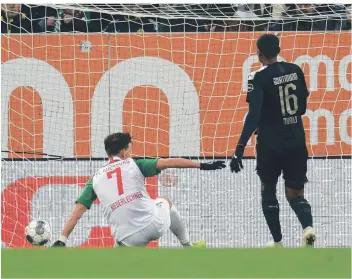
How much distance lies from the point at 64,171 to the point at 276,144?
3737 millimetres

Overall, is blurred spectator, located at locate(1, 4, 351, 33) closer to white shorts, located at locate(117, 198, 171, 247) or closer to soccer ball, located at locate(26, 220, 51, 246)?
soccer ball, located at locate(26, 220, 51, 246)

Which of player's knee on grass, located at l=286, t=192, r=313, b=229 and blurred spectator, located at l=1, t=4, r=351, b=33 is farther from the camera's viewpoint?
blurred spectator, located at l=1, t=4, r=351, b=33

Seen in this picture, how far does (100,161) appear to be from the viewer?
11609 millimetres

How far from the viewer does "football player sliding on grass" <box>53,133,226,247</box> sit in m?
8.54

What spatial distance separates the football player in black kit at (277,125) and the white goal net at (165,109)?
2919mm

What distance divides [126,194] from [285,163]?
1220 mm

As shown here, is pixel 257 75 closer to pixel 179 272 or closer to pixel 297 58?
pixel 179 272

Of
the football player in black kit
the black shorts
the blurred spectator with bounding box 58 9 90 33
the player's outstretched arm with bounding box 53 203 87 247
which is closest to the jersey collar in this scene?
the player's outstretched arm with bounding box 53 203 87 247

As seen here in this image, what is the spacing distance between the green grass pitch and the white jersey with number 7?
1507mm

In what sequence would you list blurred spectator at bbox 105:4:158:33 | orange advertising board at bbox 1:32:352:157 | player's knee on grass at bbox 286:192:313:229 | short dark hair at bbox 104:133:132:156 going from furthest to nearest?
blurred spectator at bbox 105:4:158:33
orange advertising board at bbox 1:32:352:157
short dark hair at bbox 104:133:132:156
player's knee on grass at bbox 286:192:313:229

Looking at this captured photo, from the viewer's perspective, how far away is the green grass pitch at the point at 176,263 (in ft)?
20.3

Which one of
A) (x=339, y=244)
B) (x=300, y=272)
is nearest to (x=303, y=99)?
(x=300, y=272)

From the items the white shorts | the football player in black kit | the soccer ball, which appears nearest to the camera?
the football player in black kit

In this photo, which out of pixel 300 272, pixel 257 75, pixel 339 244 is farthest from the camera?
pixel 339 244
